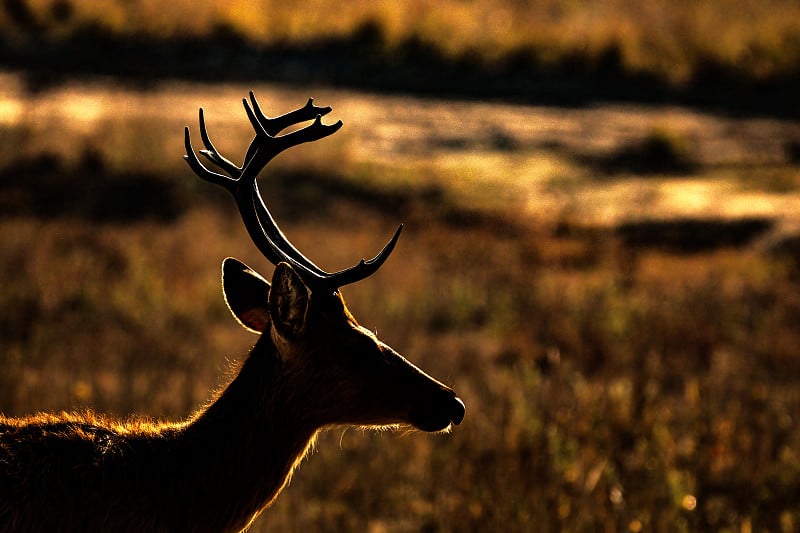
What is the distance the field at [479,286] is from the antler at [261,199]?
0.73 metres

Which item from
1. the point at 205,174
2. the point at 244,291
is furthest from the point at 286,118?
the point at 244,291

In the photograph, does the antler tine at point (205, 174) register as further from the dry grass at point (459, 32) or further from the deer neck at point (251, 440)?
the dry grass at point (459, 32)

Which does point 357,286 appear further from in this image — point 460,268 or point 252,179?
point 252,179

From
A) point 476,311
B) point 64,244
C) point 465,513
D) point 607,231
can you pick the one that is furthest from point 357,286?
point 465,513

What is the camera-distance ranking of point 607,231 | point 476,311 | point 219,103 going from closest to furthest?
point 476,311 < point 607,231 < point 219,103

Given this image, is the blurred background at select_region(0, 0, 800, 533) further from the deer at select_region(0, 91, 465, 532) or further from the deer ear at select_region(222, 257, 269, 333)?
the deer at select_region(0, 91, 465, 532)

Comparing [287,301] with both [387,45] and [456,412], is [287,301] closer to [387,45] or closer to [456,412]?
[456,412]

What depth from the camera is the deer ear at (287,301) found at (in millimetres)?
2918


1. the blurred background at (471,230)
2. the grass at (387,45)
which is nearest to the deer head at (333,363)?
the blurred background at (471,230)

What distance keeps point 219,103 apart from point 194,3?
5073 mm

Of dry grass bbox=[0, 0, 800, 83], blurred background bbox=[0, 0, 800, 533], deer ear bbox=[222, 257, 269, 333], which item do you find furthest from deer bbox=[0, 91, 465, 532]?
dry grass bbox=[0, 0, 800, 83]

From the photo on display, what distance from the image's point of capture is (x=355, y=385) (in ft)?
10.4

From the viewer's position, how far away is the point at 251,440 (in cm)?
316

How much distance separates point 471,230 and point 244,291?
38.8 feet
